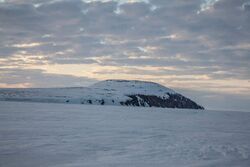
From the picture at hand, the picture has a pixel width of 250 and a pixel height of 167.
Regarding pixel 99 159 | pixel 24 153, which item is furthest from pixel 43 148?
pixel 99 159

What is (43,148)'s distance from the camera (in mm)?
19562

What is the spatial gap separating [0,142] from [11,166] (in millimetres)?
7370

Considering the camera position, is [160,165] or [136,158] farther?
[136,158]

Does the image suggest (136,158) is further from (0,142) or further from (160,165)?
(0,142)

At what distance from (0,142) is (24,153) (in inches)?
167

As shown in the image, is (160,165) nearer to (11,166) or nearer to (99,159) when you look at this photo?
(99,159)

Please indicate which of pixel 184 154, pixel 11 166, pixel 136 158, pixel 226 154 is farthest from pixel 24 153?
pixel 226 154

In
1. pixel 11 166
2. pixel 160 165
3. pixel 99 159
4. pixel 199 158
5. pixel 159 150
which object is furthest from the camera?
pixel 159 150

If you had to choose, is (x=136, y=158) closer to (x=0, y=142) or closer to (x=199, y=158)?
(x=199, y=158)

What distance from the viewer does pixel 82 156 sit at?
1738 centimetres

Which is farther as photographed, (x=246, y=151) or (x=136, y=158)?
A: (x=246, y=151)

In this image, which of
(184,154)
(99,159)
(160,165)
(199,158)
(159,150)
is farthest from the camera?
(159,150)

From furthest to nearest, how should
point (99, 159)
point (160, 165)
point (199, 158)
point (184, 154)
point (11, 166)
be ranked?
point (184, 154) → point (199, 158) → point (99, 159) → point (160, 165) → point (11, 166)

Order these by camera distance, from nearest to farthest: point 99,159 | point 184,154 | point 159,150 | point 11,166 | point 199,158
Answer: point 11,166 → point 99,159 → point 199,158 → point 184,154 → point 159,150
